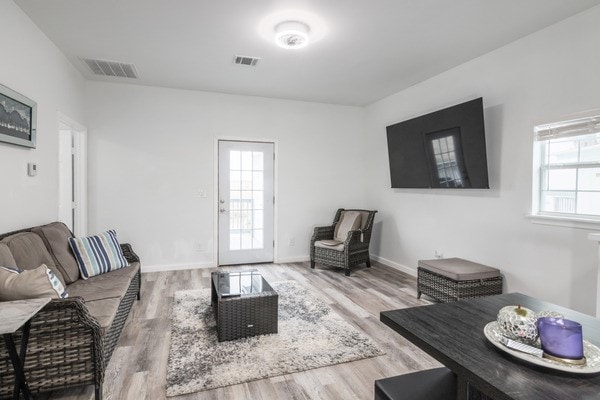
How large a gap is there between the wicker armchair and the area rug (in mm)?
1435

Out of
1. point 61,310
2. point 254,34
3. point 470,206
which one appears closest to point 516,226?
point 470,206

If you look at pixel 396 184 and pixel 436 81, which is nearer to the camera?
pixel 436 81

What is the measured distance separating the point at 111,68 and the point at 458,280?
182 inches

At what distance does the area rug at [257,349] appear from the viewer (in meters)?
2.16

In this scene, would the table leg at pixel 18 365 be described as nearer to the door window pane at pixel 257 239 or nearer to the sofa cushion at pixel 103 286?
the sofa cushion at pixel 103 286

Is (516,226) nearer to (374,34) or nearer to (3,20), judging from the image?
(374,34)

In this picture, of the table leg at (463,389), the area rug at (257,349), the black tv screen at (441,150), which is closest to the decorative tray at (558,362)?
the table leg at (463,389)

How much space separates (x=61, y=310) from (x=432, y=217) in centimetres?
402

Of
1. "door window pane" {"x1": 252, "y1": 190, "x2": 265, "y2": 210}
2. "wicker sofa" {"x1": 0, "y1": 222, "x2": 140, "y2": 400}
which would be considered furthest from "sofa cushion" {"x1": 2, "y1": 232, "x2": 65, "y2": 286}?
"door window pane" {"x1": 252, "y1": 190, "x2": 265, "y2": 210}

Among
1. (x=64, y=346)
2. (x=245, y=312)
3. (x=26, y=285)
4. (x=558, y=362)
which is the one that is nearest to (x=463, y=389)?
(x=558, y=362)

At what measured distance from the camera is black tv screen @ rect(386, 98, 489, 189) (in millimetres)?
3426

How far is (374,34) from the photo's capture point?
3.04 meters

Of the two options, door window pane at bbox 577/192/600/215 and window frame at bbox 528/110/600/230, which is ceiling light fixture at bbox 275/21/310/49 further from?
door window pane at bbox 577/192/600/215

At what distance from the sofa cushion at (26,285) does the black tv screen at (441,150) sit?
380 cm
